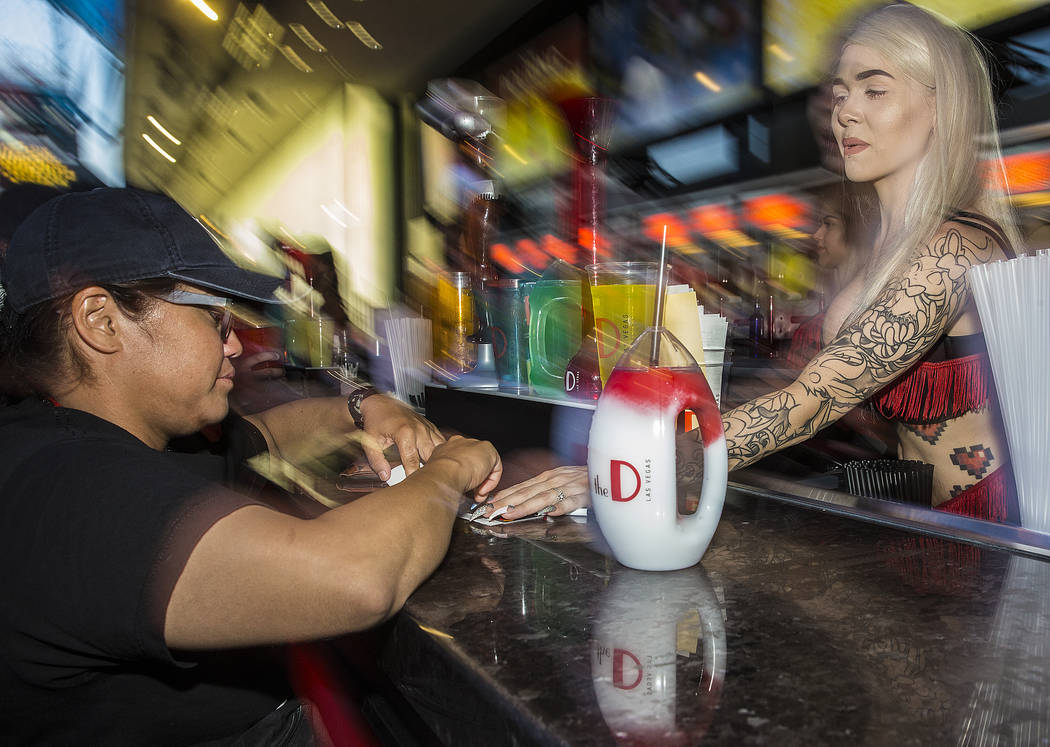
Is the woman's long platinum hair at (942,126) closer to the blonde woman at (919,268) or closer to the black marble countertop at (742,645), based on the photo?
the blonde woman at (919,268)

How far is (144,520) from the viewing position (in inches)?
27.7

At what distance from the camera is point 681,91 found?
353 cm

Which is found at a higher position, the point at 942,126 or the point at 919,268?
the point at 942,126

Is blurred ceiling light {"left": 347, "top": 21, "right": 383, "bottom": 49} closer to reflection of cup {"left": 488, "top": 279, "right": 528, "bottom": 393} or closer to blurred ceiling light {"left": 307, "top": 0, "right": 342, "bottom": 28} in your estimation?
blurred ceiling light {"left": 307, "top": 0, "right": 342, "bottom": 28}

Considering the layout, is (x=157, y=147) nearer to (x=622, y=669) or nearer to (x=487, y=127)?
(x=487, y=127)

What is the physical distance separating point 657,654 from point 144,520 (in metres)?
0.48

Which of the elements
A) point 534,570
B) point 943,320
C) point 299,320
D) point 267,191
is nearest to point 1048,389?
point 943,320

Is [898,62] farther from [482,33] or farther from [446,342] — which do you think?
[482,33]

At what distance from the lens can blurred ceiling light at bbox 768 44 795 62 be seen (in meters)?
3.01

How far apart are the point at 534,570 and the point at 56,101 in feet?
24.4

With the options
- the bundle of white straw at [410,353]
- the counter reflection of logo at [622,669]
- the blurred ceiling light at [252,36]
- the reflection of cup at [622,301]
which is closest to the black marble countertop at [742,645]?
the counter reflection of logo at [622,669]

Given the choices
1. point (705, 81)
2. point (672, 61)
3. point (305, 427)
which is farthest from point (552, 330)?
point (672, 61)

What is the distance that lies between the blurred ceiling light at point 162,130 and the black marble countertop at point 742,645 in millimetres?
7739

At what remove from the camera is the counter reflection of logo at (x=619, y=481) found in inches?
29.1
